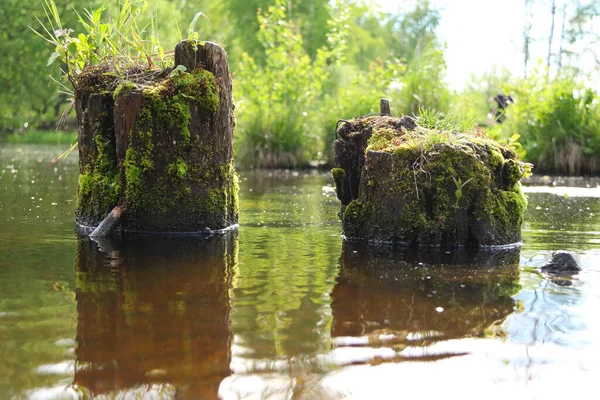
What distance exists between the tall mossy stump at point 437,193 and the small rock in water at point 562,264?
109 cm

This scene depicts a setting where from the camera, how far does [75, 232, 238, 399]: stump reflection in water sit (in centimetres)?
243

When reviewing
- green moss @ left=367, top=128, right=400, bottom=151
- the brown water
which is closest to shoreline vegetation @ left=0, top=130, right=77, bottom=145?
green moss @ left=367, top=128, right=400, bottom=151

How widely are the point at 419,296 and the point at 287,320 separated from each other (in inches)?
36.9

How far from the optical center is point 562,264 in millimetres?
4484

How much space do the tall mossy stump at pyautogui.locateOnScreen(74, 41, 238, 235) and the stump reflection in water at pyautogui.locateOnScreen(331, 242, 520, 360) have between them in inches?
68.0

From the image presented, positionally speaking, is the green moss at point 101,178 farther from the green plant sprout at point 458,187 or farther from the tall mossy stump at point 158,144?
the green plant sprout at point 458,187

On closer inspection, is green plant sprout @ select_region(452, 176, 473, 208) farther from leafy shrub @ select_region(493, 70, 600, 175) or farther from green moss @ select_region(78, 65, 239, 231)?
leafy shrub @ select_region(493, 70, 600, 175)

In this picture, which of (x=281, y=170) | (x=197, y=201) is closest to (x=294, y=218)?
→ (x=197, y=201)

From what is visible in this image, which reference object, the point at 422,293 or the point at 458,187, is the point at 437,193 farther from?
the point at 422,293

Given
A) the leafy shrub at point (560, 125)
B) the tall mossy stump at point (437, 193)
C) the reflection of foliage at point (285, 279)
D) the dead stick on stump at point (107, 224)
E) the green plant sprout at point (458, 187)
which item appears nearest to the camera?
the reflection of foliage at point (285, 279)

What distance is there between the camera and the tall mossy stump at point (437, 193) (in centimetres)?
556

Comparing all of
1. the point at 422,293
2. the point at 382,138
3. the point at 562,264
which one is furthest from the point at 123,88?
the point at 562,264

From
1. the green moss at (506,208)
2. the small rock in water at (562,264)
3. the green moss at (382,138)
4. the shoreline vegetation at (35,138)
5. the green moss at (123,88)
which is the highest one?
the shoreline vegetation at (35,138)

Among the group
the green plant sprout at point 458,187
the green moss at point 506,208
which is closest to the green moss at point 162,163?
the green plant sprout at point 458,187
